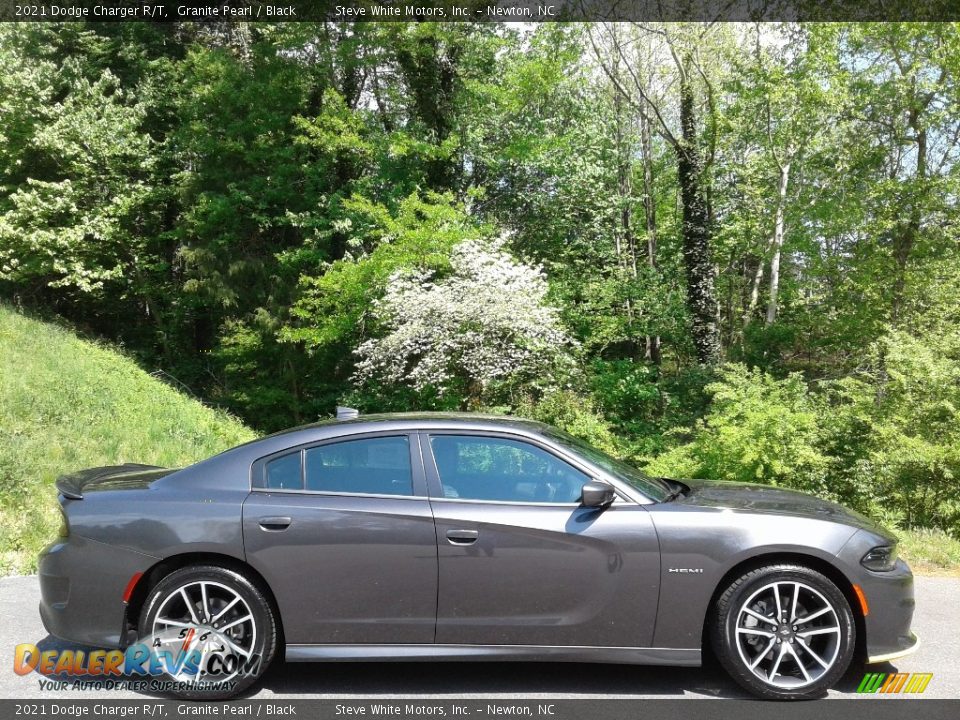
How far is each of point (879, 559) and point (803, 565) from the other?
16.1 inches

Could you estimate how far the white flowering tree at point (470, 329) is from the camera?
53.8 ft

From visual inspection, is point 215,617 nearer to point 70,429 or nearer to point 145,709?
point 145,709

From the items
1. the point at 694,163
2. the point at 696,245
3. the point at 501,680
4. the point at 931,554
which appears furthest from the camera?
the point at 694,163

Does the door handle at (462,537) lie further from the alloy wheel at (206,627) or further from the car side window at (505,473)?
the alloy wheel at (206,627)

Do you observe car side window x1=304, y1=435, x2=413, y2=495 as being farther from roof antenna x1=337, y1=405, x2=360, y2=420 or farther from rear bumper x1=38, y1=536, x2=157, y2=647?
rear bumper x1=38, y1=536, x2=157, y2=647

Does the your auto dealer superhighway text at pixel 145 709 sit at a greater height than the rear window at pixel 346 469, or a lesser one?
lesser

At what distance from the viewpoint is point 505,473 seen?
4453 mm

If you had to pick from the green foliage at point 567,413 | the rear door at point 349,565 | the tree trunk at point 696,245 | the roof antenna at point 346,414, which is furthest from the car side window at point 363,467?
the tree trunk at point 696,245

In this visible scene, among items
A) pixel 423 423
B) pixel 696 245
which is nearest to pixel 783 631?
pixel 423 423

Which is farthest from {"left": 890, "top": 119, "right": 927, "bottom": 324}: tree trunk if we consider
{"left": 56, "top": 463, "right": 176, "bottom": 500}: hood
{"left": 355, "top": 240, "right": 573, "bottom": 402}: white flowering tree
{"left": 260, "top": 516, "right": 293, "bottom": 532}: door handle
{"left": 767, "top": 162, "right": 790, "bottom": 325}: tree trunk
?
{"left": 56, "top": 463, "right": 176, "bottom": 500}: hood

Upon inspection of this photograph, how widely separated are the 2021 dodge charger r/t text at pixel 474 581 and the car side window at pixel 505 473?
0.02m

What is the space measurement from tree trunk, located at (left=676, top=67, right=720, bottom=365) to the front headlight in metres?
16.3

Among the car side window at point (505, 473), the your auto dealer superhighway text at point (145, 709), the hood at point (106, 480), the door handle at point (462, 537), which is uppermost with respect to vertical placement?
the car side window at point (505, 473)

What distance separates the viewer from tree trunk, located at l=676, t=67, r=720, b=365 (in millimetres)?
20500
